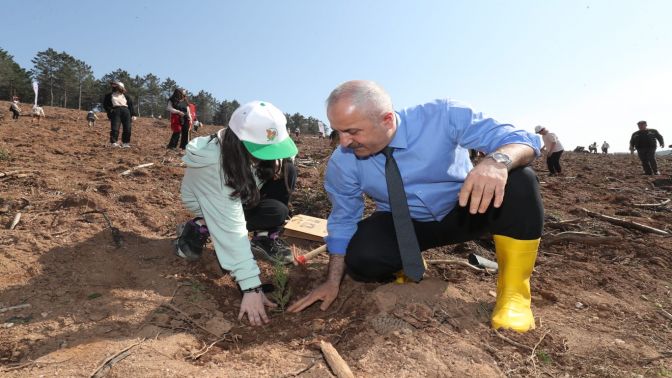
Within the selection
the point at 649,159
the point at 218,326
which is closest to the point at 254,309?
the point at 218,326

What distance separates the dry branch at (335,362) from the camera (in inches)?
66.5

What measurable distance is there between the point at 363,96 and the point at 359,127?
5.7 inches

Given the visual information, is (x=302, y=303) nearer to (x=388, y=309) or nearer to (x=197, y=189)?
(x=388, y=309)

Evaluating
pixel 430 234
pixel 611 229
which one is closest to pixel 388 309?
pixel 430 234

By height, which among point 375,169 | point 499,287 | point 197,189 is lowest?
point 499,287

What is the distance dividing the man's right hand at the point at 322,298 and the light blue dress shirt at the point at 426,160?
204 millimetres

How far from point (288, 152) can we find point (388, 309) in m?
0.98

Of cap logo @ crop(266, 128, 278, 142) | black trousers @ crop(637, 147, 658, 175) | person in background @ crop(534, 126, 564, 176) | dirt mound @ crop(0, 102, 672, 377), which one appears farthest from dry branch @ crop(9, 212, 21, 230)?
black trousers @ crop(637, 147, 658, 175)

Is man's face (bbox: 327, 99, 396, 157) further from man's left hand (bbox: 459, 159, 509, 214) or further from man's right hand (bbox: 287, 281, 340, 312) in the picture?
man's right hand (bbox: 287, 281, 340, 312)

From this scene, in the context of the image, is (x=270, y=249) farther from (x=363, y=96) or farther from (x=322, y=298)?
(x=363, y=96)

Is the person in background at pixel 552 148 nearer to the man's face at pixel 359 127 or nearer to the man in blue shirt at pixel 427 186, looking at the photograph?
the man in blue shirt at pixel 427 186

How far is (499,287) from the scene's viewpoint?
2229 mm

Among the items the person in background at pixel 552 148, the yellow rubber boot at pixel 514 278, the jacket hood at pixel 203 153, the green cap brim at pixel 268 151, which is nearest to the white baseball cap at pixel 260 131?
the green cap brim at pixel 268 151

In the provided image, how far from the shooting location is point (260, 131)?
2.24 m
